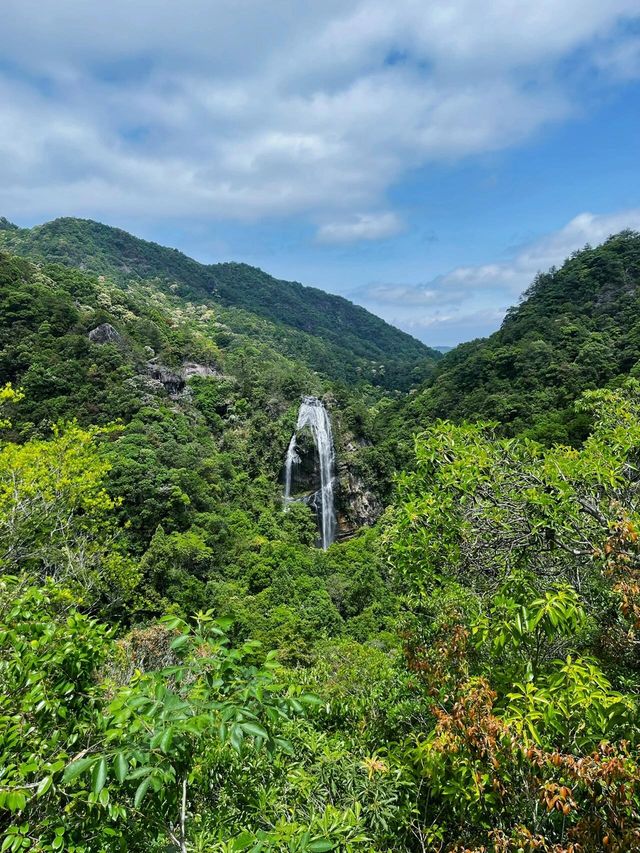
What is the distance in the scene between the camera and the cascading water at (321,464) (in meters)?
29.8

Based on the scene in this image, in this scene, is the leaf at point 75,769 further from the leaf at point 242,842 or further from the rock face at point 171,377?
the rock face at point 171,377

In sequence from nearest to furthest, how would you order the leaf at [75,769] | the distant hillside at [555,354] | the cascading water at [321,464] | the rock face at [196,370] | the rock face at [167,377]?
the leaf at [75,769]
the cascading water at [321,464]
the distant hillside at [555,354]
the rock face at [167,377]
the rock face at [196,370]

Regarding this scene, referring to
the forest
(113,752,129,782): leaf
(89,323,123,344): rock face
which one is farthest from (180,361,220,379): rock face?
(113,752,129,782): leaf

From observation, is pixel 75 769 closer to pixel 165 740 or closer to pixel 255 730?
pixel 165 740

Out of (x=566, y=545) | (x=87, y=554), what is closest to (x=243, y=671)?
(x=566, y=545)

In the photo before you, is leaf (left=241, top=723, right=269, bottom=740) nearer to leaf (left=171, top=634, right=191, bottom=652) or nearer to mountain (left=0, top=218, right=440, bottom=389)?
leaf (left=171, top=634, right=191, bottom=652)

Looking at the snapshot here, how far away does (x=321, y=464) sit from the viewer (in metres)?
30.9

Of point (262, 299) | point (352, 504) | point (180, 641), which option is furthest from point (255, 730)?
point (262, 299)

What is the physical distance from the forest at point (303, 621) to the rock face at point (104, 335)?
0.86 feet

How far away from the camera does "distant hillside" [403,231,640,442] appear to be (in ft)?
100.0

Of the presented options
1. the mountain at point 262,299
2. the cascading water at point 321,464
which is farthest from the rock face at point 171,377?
the mountain at point 262,299

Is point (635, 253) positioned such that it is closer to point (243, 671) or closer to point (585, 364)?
point (585, 364)

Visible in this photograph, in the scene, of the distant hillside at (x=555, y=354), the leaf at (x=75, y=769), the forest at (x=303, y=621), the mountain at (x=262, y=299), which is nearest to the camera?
the leaf at (x=75, y=769)

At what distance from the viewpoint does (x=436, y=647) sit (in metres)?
3.79
